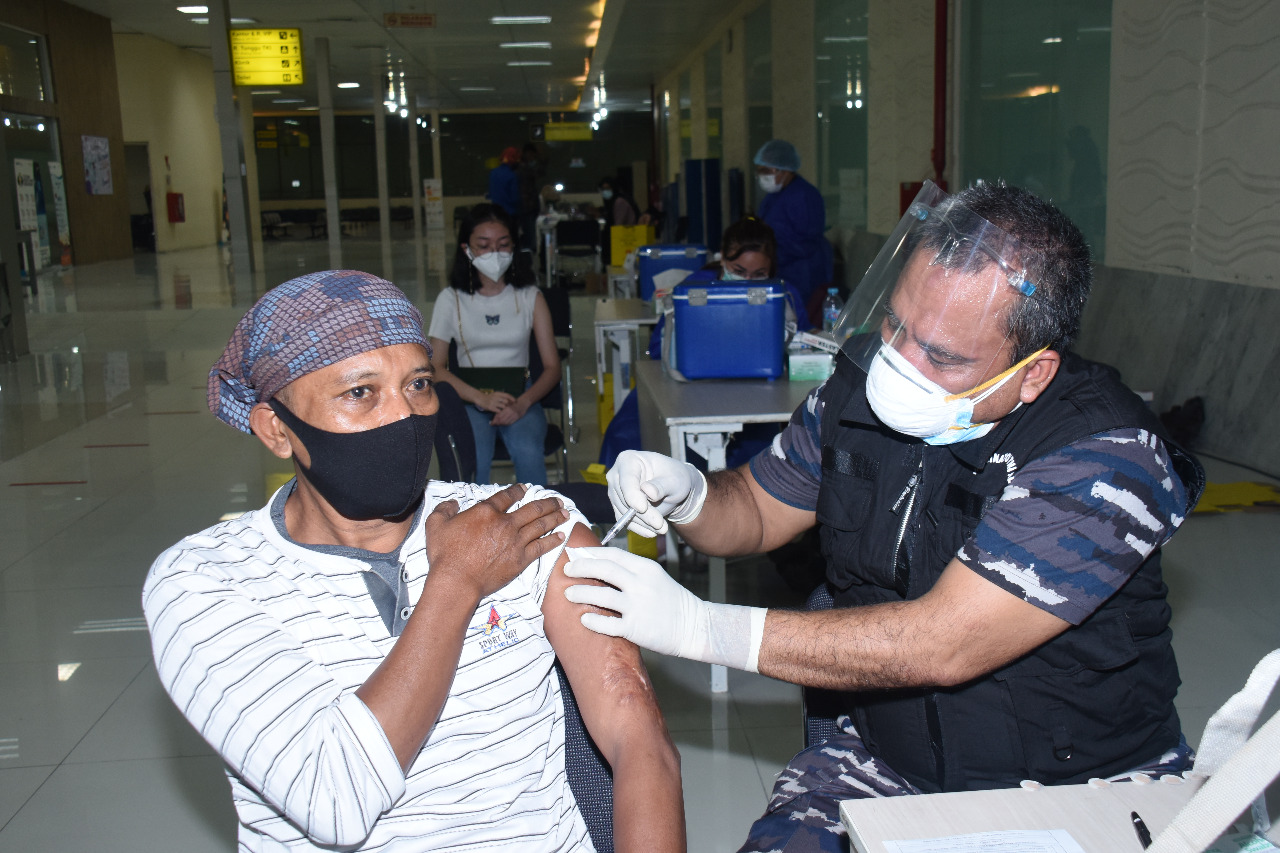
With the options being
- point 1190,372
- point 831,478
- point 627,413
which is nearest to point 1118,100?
point 1190,372

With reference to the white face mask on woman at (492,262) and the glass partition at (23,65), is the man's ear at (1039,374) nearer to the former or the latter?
the white face mask on woman at (492,262)

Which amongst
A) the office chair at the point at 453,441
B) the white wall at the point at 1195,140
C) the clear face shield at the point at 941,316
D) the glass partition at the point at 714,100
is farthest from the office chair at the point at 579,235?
the clear face shield at the point at 941,316

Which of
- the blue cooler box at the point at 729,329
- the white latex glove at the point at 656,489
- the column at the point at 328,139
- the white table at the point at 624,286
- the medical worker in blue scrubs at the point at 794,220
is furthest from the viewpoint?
the column at the point at 328,139

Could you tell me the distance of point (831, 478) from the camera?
1.54 m

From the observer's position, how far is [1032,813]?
946 millimetres

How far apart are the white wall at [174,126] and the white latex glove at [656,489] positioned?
1823 centimetres

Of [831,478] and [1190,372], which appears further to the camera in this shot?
[1190,372]

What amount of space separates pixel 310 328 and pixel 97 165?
16.8 metres

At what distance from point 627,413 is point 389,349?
2460 mm

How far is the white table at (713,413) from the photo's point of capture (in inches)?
105

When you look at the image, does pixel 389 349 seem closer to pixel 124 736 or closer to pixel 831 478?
pixel 831 478

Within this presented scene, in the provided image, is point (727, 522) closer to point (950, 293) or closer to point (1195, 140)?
point (950, 293)

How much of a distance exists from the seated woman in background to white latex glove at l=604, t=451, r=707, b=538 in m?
2.04

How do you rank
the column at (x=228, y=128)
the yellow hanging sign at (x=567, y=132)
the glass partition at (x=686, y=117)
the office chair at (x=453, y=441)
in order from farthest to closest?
the yellow hanging sign at (x=567, y=132), the glass partition at (x=686, y=117), the column at (x=228, y=128), the office chair at (x=453, y=441)
